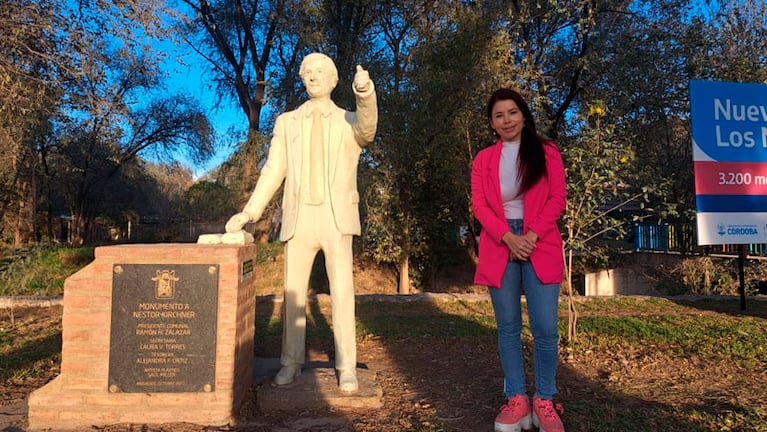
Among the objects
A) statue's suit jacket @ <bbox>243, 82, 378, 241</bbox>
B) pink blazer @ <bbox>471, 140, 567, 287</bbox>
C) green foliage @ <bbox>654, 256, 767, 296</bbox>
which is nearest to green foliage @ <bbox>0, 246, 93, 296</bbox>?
statue's suit jacket @ <bbox>243, 82, 378, 241</bbox>

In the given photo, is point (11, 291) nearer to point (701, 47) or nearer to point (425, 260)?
point (425, 260)

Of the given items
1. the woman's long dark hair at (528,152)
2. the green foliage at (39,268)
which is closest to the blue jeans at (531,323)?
the woman's long dark hair at (528,152)

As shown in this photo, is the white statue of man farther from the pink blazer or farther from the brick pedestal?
the pink blazer

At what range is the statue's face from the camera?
12.0 ft

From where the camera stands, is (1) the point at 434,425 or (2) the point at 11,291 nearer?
(1) the point at 434,425

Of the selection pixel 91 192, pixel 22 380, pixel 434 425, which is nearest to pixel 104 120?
pixel 22 380

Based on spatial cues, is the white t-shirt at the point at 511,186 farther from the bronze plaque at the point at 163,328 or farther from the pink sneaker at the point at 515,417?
the bronze plaque at the point at 163,328

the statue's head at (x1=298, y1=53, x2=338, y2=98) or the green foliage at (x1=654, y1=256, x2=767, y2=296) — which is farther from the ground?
the statue's head at (x1=298, y1=53, x2=338, y2=98)

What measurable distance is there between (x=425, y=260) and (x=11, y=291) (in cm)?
884

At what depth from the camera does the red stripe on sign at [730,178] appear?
665cm

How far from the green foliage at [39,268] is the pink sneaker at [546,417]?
5873mm

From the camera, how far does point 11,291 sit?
29.5ft

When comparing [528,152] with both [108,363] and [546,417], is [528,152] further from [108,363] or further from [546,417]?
[108,363]

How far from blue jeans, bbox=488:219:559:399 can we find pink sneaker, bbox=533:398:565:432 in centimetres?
4
